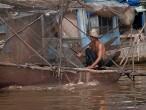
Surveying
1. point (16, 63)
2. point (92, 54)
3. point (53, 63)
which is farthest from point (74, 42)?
point (16, 63)

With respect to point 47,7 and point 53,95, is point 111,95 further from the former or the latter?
point 47,7

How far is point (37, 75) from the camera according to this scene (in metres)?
9.56

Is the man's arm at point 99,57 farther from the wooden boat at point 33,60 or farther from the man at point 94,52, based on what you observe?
the wooden boat at point 33,60

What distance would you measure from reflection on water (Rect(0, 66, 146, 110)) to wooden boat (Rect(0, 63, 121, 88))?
15cm

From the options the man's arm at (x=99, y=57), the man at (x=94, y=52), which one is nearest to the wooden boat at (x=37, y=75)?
the man's arm at (x=99, y=57)

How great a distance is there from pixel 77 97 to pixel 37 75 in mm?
1406

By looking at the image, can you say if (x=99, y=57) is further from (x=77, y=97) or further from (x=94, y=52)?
(x=77, y=97)

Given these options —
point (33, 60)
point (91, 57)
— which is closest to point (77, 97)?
point (33, 60)

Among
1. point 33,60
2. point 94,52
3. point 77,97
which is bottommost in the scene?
point 77,97

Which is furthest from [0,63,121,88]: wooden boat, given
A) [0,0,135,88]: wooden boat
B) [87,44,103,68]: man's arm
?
[87,44,103,68]: man's arm

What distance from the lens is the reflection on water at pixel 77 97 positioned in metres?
7.45

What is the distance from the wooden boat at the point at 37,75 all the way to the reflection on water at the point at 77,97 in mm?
147

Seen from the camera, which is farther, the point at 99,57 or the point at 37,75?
the point at 99,57

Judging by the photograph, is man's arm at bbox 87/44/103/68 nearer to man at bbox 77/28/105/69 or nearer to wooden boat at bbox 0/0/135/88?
man at bbox 77/28/105/69
